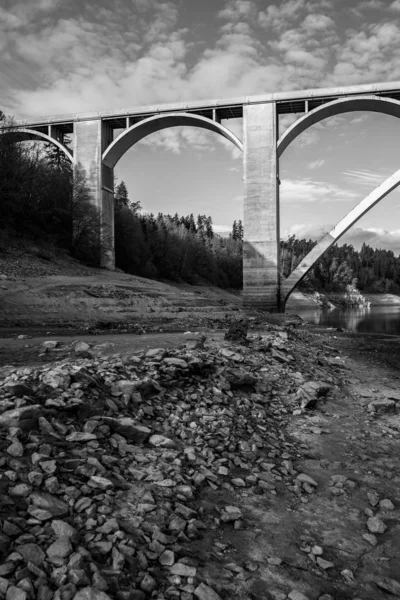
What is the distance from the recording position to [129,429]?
4059mm

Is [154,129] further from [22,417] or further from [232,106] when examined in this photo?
[22,417]

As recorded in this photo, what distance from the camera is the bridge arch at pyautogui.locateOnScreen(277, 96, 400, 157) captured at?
2752cm

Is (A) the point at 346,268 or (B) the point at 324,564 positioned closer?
(B) the point at 324,564

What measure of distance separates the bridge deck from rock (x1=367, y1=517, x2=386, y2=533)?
99.0 feet

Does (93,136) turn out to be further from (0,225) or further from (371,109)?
(371,109)

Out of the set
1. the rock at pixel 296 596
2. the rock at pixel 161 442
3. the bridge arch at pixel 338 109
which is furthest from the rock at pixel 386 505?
the bridge arch at pixel 338 109

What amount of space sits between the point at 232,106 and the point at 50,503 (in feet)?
103

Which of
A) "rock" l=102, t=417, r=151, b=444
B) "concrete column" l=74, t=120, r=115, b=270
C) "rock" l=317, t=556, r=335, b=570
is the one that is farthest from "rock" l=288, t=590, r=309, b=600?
"concrete column" l=74, t=120, r=115, b=270

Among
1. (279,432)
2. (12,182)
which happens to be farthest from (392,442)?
(12,182)

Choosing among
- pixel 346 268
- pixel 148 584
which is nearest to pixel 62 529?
pixel 148 584

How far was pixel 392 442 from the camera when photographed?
512 cm

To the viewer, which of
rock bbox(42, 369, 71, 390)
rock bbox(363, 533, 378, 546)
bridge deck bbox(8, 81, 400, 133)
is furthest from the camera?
bridge deck bbox(8, 81, 400, 133)

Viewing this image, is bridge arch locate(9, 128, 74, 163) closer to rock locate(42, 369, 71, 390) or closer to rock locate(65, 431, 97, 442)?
rock locate(42, 369, 71, 390)

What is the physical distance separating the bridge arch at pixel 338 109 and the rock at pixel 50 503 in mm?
29659
